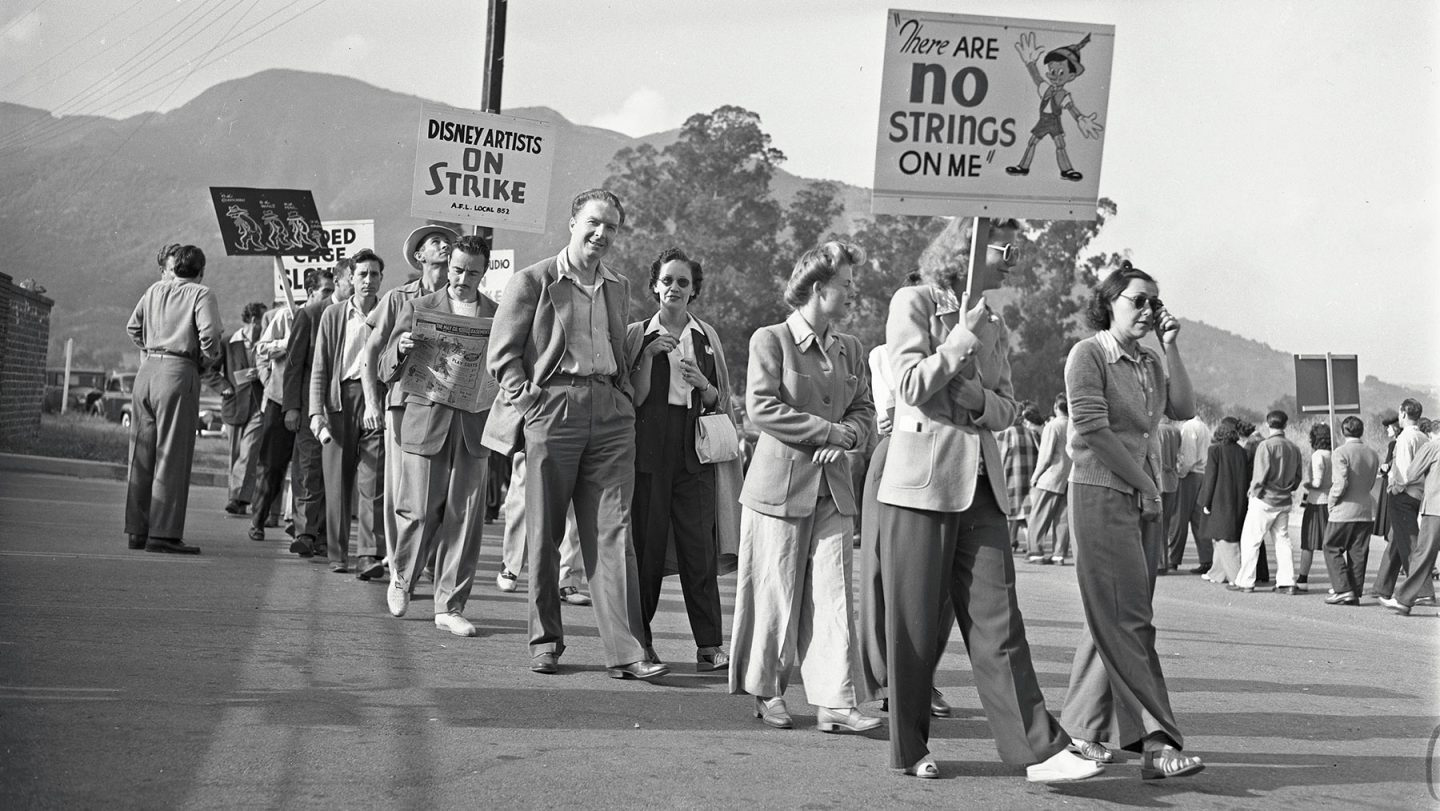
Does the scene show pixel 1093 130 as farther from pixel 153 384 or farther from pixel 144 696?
pixel 153 384

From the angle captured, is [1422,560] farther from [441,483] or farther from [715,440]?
[441,483]

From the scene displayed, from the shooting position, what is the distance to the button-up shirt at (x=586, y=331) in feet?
23.1

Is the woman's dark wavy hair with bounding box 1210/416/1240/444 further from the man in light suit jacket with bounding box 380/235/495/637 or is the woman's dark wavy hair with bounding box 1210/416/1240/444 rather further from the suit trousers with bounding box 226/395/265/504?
the man in light suit jacket with bounding box 380/235/495/637

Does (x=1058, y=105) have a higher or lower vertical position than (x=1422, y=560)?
higher

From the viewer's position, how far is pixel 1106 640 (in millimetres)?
5605

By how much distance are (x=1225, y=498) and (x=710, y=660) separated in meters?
11.0

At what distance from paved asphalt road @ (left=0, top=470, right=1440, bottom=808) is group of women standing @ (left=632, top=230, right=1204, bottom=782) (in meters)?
0.23

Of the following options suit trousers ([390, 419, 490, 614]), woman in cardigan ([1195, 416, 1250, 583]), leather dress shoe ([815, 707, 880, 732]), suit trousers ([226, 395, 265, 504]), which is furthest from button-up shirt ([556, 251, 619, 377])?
woman in cardigan ([1195, 416, 1250, 583])

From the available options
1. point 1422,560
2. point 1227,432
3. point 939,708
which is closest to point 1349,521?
point 1422,560

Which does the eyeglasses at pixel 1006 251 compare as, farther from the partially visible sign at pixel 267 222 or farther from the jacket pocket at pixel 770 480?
the partially visible sign at pixel 267 222

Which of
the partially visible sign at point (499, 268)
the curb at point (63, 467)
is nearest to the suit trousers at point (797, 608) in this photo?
the partially visible sign at point (499, 268)

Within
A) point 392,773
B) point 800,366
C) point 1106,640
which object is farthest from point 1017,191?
point 392,773

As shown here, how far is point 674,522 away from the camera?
7.74 metres

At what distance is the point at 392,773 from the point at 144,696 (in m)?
1.48
